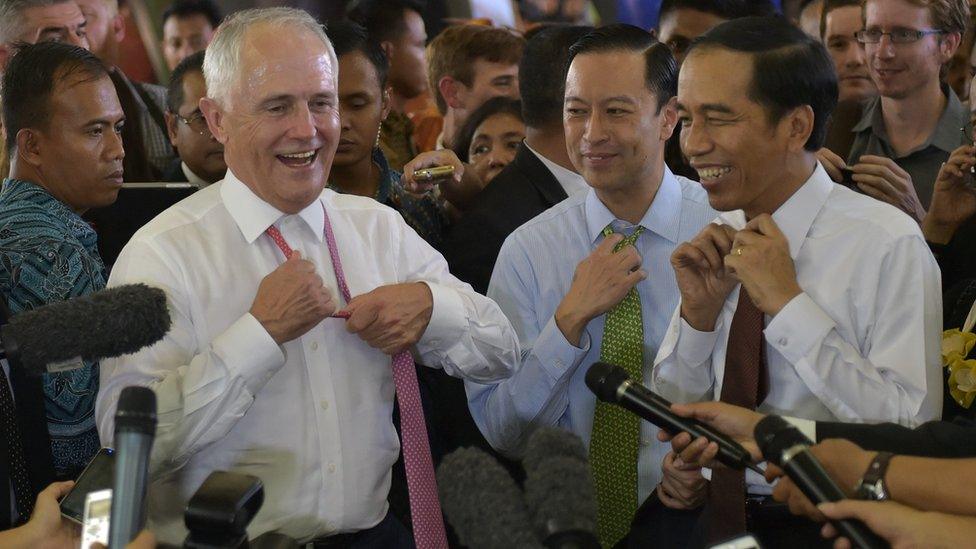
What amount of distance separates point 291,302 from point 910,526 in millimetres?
1209

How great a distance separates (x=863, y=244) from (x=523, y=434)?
1038 mm

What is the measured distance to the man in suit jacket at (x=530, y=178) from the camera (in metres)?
3.62

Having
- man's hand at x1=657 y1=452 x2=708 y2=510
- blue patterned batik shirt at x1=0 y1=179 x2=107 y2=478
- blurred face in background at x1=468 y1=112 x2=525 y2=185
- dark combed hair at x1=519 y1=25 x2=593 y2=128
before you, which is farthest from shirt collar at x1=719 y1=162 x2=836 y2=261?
blurred face in background at x1=468 y1=112 x2=525 y2=185

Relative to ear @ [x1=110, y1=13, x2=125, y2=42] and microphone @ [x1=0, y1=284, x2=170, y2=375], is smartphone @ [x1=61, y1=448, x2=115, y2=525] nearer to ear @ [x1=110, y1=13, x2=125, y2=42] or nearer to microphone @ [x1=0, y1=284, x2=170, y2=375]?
microphone @ [x1=0, y1=284, x2=170, y2=375]

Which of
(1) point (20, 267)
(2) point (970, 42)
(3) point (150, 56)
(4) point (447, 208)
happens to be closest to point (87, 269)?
(1) point (20, 267)

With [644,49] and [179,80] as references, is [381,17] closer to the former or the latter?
[179,80]

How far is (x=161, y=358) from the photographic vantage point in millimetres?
2391

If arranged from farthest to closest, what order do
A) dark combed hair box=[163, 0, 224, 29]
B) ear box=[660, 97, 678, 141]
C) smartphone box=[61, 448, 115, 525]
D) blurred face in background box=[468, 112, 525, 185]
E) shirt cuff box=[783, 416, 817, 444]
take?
dark combed hair box=[163, 0, 224, 29], blurred face in background box=[468, 112, 525, 185], ear box=[660, 97, 678, 141], shirt cuff box=[783, 416, 817, 444], smartphone box=[61, 448, 115, 525]

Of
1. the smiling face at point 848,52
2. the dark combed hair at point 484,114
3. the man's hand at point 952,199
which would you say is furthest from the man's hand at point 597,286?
the smiling face at point 848,52

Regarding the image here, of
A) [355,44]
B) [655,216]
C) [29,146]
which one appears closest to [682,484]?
[655,216]

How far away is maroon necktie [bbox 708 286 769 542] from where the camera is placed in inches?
99.9

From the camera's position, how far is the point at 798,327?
94.3 inches

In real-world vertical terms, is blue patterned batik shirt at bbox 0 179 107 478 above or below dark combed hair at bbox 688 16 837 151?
below

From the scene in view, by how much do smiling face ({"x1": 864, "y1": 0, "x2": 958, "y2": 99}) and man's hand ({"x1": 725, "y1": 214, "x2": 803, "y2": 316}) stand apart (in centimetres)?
175
